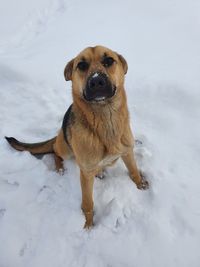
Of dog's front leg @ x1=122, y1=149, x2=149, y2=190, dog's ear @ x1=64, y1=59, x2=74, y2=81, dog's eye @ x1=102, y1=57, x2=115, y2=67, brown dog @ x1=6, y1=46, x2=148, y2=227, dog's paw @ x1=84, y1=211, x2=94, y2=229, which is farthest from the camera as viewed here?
dog's front leg @ x1=122, y1=149, x2=149, y2=190

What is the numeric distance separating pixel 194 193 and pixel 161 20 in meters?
4.29

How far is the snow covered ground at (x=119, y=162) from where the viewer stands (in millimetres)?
3332

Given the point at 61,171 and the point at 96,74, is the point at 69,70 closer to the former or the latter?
the point at 96,74

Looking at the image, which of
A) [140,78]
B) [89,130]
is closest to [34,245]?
[89,130]

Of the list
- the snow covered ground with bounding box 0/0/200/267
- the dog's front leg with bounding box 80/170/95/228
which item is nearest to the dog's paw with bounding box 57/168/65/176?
the snow covered ground with bounding box 0/0/200/267

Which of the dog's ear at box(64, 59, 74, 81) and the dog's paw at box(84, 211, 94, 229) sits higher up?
the dog's ear at box(64, 59, 74, 81)

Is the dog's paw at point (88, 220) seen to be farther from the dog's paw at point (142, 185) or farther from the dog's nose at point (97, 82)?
the dog's nose at point (97, 82)

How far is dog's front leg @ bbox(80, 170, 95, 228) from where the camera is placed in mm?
3331

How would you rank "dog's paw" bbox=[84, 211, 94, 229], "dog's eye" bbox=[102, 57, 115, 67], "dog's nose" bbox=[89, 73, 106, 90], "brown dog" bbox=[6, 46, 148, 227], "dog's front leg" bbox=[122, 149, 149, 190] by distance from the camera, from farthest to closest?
"dog's front leg" bbox=[122, 149, 149, 190] → "dog's paw" bbox=[84, 211, 94, 229] → "dog's eye" bbox=[102, 57, 115, 67] → "brown dog" bbox=[6, 46, 148, 227] → "dog's nose" bbox=[89, 73, 106, 90]

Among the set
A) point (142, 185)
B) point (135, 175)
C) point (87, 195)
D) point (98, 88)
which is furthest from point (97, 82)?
point (142, 185)

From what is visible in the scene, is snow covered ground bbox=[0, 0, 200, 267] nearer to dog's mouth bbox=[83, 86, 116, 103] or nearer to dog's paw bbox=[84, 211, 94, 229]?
dog's paw bbox=[84, 211, 94, 229]

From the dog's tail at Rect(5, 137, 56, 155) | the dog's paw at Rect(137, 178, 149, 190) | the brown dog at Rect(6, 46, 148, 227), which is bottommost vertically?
the dog's paw at Rect(137, 178, 149, 190)

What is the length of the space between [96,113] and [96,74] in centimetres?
46

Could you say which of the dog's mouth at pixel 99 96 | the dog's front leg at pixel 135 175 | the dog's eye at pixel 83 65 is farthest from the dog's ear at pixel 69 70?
the dog's front leg at pixel 135 175
